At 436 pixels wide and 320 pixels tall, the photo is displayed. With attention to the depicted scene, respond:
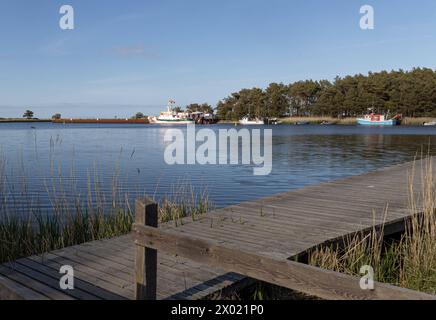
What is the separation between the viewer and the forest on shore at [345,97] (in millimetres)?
99125

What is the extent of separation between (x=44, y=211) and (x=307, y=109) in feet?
405

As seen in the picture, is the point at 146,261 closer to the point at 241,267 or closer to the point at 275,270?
the point at 241,267

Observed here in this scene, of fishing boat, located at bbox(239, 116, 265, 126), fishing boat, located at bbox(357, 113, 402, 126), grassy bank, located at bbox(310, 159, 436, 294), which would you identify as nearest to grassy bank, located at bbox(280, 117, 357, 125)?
fishing boat, located at bbox(239, 116, 265, 126)

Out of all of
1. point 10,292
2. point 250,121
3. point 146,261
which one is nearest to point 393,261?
point 146,261

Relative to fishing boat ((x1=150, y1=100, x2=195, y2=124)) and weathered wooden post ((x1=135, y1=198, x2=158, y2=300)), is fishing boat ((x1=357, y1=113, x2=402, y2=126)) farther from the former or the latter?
weathered wooden post ((x1=135, y1=198, x2=158, y2=300))

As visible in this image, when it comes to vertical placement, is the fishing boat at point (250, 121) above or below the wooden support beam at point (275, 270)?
above

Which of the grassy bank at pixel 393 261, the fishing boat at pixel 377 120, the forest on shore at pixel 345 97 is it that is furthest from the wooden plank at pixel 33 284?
the forest on shore at pixel 345 97

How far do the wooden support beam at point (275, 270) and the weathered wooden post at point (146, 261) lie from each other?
7 centimetres

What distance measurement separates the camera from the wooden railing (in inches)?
100

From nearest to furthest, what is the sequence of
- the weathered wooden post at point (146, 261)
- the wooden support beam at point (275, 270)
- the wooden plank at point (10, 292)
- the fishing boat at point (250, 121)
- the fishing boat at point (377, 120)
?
1. the wooden support beam at point (275, 270)
2. the wooden plank at point (10, 292)
3. the weathered wooden post at point (146, 261)
4. the fishing boat at point (377, 120)
5. the fishing boat at point (250, 121)

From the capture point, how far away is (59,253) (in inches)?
204

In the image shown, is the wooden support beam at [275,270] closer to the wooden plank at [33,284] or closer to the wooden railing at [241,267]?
the wooden railing at [241,267]

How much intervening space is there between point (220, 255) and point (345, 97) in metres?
113

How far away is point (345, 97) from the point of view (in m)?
110
